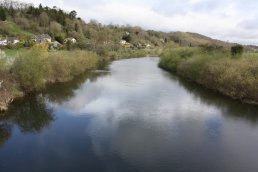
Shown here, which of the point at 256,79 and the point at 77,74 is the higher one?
the point at 256,79

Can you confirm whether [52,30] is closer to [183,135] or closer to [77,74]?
[77,74]

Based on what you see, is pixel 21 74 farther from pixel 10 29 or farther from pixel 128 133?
pixel 10 29

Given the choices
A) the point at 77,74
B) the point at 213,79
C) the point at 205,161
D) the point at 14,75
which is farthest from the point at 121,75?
the point at 205,161

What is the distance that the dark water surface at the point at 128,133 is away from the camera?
1480cm

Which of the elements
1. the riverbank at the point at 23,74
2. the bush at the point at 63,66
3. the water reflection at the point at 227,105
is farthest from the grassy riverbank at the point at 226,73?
the riverbank at the point at 23,74

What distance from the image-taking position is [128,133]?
1875 centimetres

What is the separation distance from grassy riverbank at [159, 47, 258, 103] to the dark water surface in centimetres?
152

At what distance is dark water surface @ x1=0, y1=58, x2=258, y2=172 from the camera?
1480 centimetres

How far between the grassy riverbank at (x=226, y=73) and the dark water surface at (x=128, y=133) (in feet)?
5.00

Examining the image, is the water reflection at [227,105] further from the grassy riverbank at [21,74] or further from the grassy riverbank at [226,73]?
the grassy riverbank at [21,74]

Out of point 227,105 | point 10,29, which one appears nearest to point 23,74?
point 227,105

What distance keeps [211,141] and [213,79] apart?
56.4 ft

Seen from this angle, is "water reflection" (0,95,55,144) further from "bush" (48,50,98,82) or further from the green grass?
the green grass

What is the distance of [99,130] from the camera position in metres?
19.1
